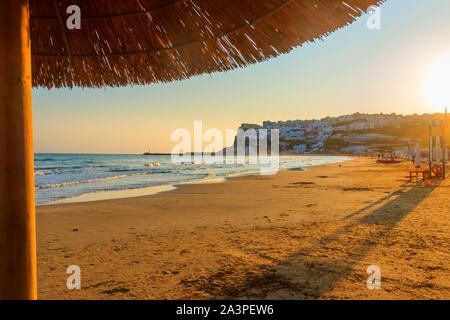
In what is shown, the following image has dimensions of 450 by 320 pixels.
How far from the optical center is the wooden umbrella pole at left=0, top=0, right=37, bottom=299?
1.34 metres

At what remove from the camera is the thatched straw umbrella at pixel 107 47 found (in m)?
1.37

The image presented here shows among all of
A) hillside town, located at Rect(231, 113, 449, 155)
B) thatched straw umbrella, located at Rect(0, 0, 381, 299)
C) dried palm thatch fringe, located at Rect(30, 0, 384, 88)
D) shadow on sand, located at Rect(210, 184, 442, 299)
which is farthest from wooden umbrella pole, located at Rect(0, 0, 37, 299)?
hillside town, located at Rect(231, 113, 449, 155)

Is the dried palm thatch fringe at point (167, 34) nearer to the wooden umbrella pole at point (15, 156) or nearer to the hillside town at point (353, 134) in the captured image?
the wooden umbrella pole at point (15, 156)

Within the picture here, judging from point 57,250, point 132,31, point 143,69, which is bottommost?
point 57,250

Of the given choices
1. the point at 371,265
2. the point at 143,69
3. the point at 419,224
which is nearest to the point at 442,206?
the point at 419,224

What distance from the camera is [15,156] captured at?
4.44 feet

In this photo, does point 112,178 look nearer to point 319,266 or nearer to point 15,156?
point 319,266

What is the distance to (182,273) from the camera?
3639mm

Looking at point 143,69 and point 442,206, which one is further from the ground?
point 143,69

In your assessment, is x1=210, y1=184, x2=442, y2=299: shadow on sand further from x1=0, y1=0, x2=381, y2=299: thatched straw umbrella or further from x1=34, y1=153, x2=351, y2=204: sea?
x1=34, y1=153, x2=351, y2=204: sea

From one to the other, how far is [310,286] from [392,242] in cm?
232

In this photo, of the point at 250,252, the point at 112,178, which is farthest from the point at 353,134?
the point at 250,252

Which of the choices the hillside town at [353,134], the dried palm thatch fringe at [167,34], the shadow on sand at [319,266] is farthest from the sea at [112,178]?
the hillside town at [353,134]
